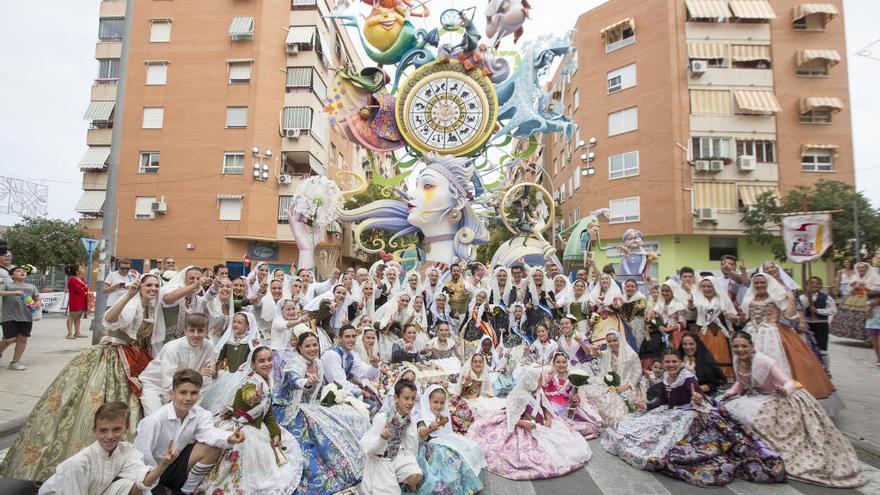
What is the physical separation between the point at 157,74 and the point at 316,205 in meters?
17.8

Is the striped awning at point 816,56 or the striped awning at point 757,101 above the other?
the striped awning at point 816,56

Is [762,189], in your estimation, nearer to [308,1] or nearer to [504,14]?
[504,14]

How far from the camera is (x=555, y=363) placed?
251 inches

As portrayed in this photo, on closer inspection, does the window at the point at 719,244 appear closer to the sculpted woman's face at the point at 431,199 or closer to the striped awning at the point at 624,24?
the striped awning at the point at 624,24

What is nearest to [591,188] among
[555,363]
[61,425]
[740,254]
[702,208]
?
[702,208]

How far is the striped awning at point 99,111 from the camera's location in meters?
25.3

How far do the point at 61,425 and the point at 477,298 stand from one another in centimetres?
626

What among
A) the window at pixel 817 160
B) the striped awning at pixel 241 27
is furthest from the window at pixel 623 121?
the striped awning at pixel 241 27

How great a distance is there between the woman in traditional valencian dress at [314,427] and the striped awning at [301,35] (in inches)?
983

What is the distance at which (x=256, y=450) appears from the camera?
3979 mm

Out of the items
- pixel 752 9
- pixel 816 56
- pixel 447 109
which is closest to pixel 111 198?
pixel 447 109

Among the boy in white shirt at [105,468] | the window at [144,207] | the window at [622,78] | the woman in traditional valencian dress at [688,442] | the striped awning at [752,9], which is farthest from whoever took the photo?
the window at [622,78]

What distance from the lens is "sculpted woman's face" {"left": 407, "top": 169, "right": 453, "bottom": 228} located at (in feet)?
42.0

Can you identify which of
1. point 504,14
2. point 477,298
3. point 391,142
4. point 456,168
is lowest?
point 477,298
